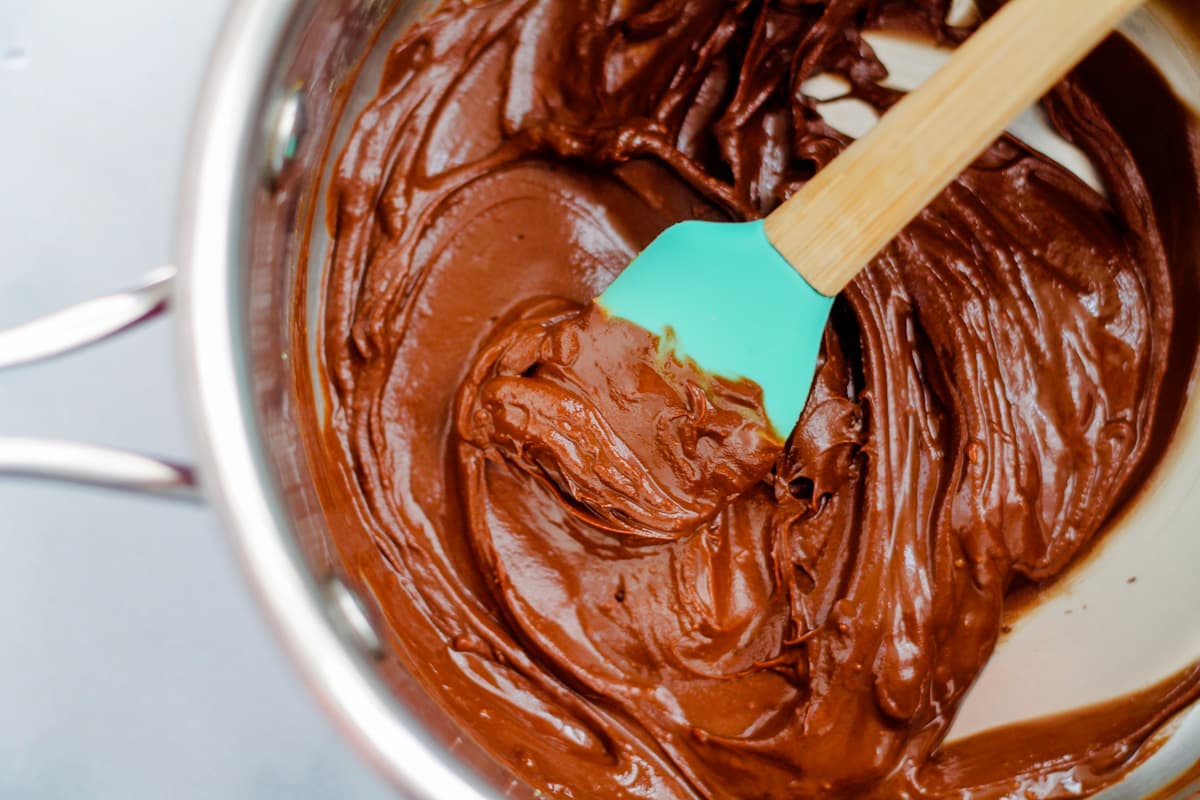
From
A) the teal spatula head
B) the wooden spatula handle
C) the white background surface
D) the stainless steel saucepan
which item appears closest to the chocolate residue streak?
the teal spatula head

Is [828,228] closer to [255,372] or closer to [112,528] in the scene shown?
[255,372]

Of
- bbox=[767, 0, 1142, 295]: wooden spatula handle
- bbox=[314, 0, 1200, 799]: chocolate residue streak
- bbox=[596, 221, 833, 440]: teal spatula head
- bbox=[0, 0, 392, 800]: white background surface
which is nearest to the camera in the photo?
bbox=[767, 0, 1142, 295]: wooden spatula handle

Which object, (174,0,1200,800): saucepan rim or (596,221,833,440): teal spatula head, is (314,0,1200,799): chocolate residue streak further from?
(174,0,1200,800): saucepan rim

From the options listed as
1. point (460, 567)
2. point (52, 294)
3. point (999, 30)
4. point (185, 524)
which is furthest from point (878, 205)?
point (52, 294)

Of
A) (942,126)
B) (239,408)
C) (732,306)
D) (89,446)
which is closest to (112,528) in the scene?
(89,446)

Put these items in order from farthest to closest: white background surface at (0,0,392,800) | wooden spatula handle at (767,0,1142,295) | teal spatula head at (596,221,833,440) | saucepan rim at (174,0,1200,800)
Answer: white background surface at (0,0,392,800), teal spatula head at (596,221,833,440), wooden spatula handle at (767,0,1142,295), saucepan rim at (174,0,1200,800)

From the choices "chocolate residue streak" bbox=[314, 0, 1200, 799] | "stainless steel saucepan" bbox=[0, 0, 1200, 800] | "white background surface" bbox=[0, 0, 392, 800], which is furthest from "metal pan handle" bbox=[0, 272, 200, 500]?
"white background surface" bbox=[0, 0, 392, 800]

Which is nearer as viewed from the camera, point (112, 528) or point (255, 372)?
point (255, 372)

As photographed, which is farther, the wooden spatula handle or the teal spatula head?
the teal spatula head
